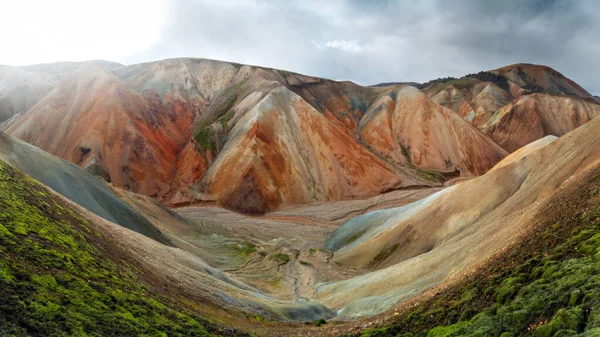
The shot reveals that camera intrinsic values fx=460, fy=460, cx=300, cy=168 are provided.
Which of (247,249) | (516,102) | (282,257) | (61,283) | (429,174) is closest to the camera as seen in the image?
(61,283)

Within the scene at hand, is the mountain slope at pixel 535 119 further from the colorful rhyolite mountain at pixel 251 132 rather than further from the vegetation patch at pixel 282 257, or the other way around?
the vegetation patch at pixel 282 257

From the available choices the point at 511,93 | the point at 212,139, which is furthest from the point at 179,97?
the point at 511,93

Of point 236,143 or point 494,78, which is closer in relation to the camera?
point 236,143

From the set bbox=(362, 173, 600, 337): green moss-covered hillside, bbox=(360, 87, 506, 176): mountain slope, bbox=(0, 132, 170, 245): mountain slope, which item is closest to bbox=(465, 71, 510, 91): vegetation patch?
bbox=(360, 87, 506, 176): mountain slope

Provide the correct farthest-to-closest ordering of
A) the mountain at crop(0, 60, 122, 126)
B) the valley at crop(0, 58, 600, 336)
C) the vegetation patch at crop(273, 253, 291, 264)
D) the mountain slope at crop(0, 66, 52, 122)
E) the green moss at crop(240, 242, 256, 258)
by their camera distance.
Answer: the mountain at crop(0, 60, 122, 126), the mountain slope at crop(0, 66, 52, 122), the green moss at crop(240, 242, 256, 258), the vegetation patch at crop(273, 253, 291, 264), the valley at crop(0, 58, 600, 336)

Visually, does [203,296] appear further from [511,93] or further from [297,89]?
[511,93]

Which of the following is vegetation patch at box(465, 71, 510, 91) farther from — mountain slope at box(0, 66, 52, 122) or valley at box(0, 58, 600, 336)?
mountain slope at box(0, 66, 52, 122)

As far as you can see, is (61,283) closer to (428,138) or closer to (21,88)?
(428,138)

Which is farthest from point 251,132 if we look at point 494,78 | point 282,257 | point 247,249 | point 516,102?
point 494,78
